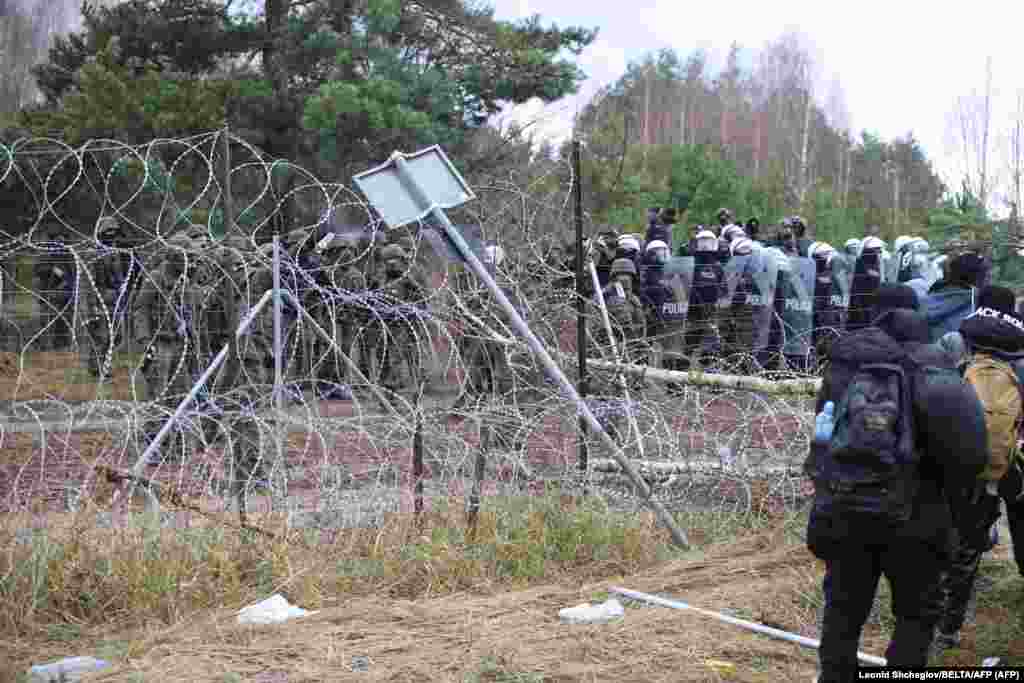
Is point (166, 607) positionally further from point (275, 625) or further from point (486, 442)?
point (486, 442)

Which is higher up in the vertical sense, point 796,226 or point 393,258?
point 796,226

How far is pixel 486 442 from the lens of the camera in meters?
6.23

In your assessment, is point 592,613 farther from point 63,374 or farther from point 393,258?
point 393,258

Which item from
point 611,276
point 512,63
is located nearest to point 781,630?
point 611,276

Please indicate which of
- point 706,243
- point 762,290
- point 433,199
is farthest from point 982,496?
point 706,243

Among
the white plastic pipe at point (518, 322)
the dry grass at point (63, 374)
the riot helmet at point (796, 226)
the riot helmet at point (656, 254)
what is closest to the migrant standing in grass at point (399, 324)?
the white plastic pipe at point (518, 322)

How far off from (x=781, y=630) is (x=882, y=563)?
1.13 m

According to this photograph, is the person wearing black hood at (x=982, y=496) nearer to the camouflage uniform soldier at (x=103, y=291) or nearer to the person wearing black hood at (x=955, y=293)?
the person wearing black hood at (x=955, y=293)

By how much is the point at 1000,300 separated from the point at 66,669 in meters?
3.86

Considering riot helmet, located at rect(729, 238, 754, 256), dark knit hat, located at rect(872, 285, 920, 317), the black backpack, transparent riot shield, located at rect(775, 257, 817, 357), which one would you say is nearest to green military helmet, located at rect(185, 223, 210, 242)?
dark knit hat, located at rect(872, 285, 920, 317)

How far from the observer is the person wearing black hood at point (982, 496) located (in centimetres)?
478

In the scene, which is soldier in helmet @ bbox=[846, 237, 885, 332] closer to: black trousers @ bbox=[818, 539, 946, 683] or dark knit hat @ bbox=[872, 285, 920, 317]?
dark knit hat @ bbox=[872, 285, 920, 317]

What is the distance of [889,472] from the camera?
377cm

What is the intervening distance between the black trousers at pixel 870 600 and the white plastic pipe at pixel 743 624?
0.46 metres
